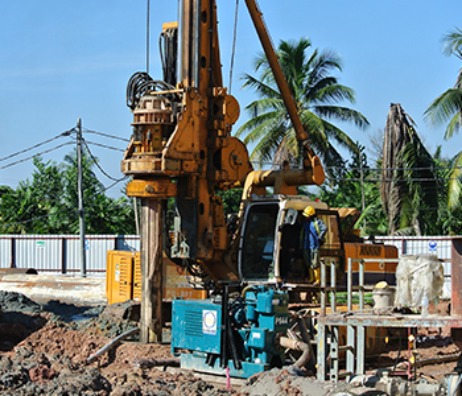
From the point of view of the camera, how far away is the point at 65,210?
42469 mm

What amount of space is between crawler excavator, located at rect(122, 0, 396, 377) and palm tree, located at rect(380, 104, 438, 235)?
15985mm

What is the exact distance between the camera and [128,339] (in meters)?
15.3

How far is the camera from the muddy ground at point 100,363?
10461 mm

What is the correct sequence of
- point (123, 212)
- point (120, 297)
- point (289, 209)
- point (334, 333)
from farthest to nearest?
point (123, 212) → point (120, 297) → point (289, 209) → point (334, 333)

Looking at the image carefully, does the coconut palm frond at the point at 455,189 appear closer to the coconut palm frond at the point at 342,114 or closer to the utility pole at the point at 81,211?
the coconut palm frond at the point at 342,114

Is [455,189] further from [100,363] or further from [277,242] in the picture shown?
[100,363]

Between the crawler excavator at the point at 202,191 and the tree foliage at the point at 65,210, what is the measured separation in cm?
2606

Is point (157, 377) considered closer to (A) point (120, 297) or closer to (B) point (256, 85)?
(A) point (120, 297)

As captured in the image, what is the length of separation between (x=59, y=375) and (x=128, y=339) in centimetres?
422

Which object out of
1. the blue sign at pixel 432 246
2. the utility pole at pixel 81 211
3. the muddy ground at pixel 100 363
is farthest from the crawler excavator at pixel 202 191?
the utility pole at pixel 81 211

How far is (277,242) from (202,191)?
193 cm

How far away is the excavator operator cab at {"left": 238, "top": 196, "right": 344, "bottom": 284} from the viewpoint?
1398 cm

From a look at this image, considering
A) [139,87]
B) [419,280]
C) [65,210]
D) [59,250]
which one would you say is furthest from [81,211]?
[419,280]

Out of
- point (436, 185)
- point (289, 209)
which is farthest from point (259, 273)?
point (436, 185)
